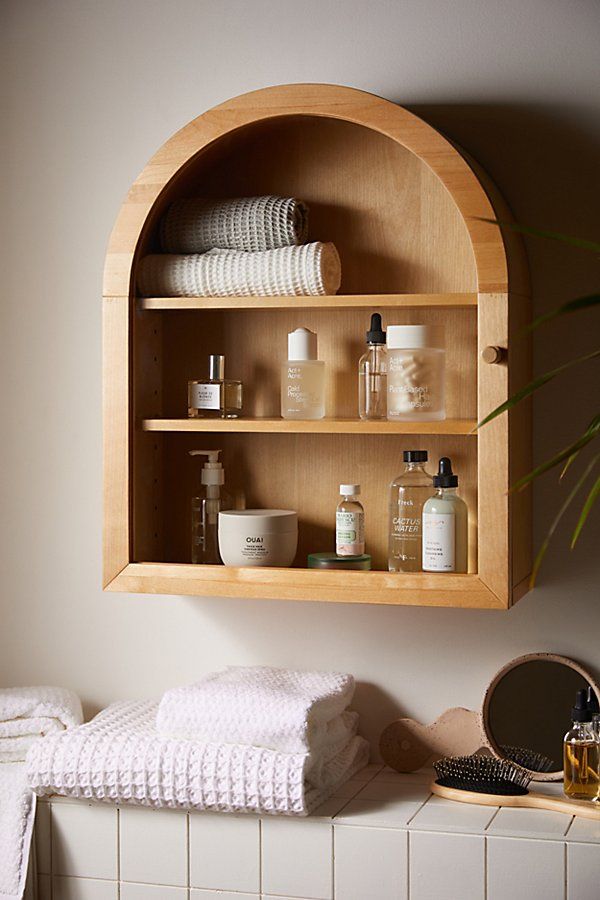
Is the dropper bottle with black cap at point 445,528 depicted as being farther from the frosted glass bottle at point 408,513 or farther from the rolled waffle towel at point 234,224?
the rolled waffle towel at point 234,224

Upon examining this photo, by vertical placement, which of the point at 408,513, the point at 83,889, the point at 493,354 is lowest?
the point at 83,889

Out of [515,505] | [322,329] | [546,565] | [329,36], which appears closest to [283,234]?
[322,329]

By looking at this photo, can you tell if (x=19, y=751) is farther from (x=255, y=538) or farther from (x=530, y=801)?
(x=530, y=801)

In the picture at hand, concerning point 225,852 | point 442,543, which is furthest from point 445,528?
point 225,852

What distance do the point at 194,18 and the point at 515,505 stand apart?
3.28ft

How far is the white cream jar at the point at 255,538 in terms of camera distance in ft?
5.88

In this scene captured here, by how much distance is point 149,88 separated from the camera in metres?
1.99

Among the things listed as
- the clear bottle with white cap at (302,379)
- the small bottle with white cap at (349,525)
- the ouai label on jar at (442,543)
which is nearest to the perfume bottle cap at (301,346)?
the clear bottle with white cap at (302,379)

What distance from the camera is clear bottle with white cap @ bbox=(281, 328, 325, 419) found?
1.80 metres

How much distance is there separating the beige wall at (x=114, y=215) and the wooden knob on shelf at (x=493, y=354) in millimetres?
204

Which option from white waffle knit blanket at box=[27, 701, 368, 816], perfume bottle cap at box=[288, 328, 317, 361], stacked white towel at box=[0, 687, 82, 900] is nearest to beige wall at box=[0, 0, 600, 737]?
stacked white towel at box=[0, 687, 82, 900]

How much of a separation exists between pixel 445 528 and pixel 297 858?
1.71 feet

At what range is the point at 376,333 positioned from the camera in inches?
69.4

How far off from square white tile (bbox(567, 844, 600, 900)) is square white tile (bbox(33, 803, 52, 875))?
2.53 feet
